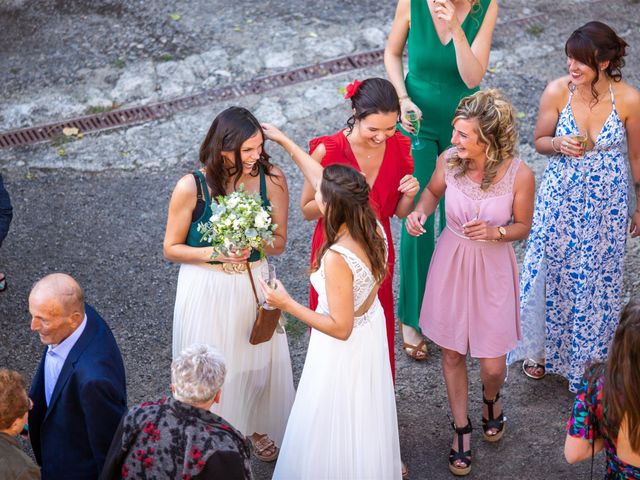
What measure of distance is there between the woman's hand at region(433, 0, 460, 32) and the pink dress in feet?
3.40

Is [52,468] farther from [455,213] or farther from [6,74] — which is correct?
[6,74]

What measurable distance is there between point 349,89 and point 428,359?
7.12 ft

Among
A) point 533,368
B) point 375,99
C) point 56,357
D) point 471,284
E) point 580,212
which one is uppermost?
point 375,99

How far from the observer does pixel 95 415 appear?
13.6 feet

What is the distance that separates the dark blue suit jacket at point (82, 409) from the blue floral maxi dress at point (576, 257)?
9.66 ft

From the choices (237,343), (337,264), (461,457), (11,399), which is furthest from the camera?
(461,457)

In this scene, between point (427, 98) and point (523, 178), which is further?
point (427, 98)

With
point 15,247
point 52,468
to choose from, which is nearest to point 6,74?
point 15,247

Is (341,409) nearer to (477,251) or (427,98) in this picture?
(477,251)

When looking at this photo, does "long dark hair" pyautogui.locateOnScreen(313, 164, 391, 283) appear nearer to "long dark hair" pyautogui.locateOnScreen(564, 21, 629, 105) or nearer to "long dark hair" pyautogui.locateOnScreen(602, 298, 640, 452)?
"long dark hair" pyautogui.locateOnScreen(602, 298, 640, 452)

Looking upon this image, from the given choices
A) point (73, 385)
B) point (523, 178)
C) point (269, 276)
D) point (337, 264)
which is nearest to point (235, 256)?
point (269, 276)

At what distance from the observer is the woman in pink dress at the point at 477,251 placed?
494 centimetres

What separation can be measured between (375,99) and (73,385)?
2.21 metres

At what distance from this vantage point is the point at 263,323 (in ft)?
16.1
